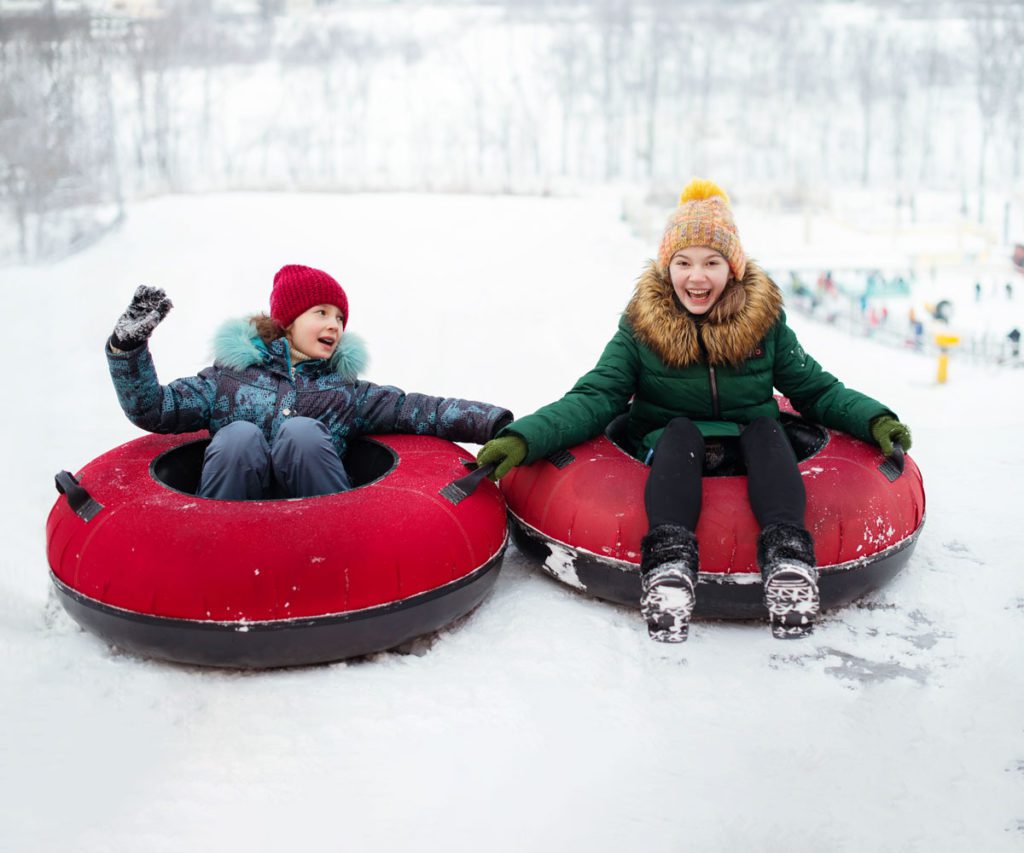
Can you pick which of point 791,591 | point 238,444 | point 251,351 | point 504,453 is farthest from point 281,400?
point 791,591

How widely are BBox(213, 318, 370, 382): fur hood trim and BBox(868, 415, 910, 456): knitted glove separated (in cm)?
117

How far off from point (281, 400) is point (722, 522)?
3.28ft

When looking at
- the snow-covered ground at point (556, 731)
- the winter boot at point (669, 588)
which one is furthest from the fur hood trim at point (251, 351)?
the winter boot at point (669, 588)

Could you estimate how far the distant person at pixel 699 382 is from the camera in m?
2.01

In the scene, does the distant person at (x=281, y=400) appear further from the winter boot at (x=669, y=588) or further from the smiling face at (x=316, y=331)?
the winter boot at (x=669, y=588)

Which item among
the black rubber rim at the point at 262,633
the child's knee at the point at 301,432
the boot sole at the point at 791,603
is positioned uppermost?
the child's knee at the point at 301,432

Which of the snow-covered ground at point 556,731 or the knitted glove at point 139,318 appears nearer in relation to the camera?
the snow-covered ground at point 556,731

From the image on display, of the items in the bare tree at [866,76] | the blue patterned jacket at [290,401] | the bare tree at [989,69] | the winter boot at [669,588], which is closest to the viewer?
the winter boot at [669,588]

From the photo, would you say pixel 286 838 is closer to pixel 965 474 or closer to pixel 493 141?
pixel 965 474

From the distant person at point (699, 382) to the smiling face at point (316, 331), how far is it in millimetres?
483

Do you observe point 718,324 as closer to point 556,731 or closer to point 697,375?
point 697,375

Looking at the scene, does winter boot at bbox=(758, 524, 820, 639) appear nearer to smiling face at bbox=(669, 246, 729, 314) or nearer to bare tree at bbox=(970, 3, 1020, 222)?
smiling face at bbox=(669, 246, 729, 314)

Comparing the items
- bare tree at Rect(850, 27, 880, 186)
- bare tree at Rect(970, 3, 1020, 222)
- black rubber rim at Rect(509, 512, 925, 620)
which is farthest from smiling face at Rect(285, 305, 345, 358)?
bare tree at Rect(970, 3, 1020, 222)

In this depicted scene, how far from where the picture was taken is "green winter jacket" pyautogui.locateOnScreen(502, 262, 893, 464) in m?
2.17
